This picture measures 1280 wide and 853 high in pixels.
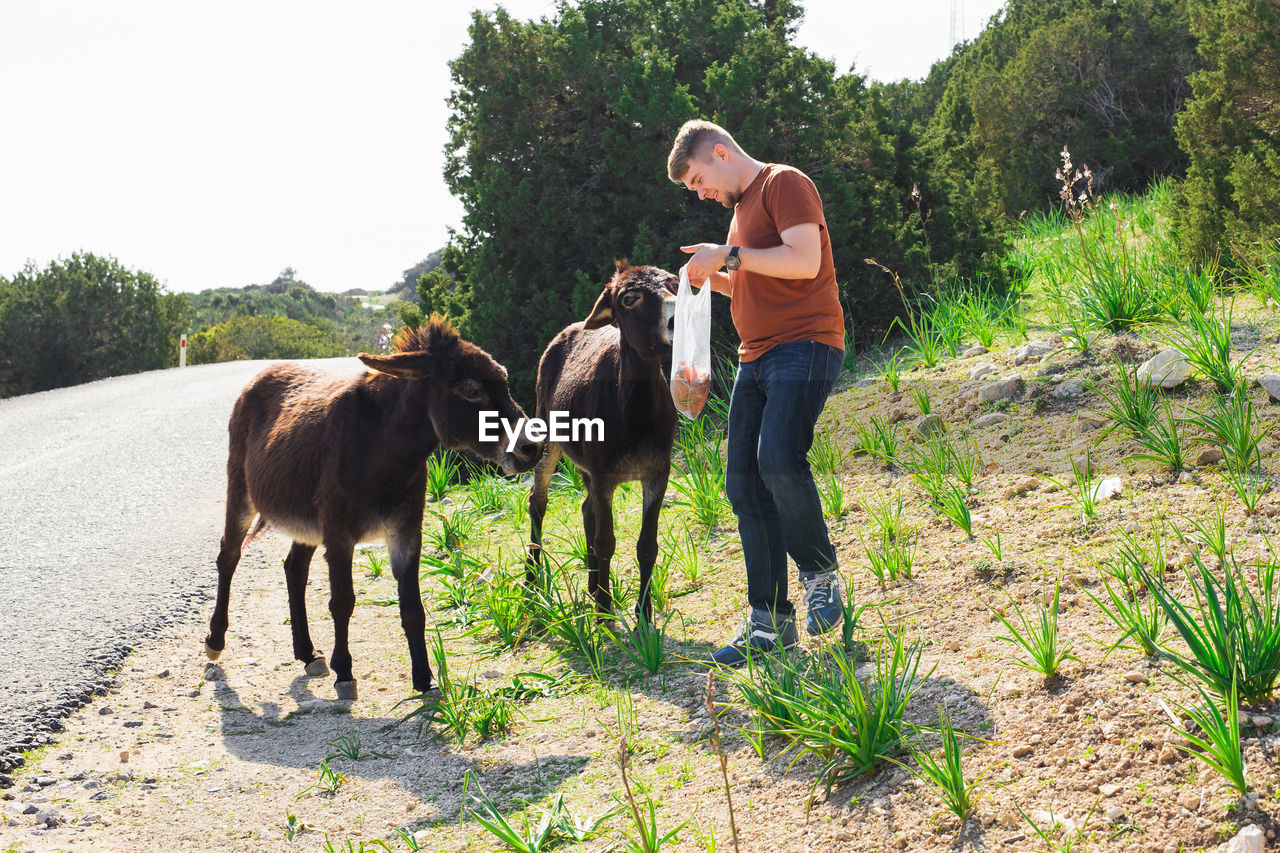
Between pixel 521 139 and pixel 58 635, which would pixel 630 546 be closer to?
pixel 58 635

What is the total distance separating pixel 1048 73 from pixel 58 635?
1952 cm

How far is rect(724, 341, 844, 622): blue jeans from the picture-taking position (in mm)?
3977

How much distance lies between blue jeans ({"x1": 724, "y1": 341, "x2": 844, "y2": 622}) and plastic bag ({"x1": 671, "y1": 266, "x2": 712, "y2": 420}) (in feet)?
0.82

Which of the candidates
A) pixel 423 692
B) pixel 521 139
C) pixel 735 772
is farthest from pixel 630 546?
pixel 521 139

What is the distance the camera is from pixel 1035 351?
274 inches

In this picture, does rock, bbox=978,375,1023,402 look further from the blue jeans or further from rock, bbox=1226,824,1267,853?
rock, bbox=1226,824,1267,853

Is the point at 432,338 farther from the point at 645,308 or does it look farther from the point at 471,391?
the point at 645,308

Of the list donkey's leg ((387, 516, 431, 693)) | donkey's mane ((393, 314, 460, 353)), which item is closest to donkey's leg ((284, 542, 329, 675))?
donkey's leg ((387, 516, 431, 693))

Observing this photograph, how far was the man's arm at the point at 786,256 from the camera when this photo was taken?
3.79 meters

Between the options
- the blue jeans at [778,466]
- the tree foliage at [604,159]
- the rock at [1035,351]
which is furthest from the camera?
the tree foliage at [604,159]

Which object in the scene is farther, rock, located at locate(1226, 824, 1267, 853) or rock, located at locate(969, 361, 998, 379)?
rock, located at locate(969, 361, 998, 379)

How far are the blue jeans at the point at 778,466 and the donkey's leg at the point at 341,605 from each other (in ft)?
6.41

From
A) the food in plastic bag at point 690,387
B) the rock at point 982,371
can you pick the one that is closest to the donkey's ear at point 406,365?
the food in plastic bag at point 690,387

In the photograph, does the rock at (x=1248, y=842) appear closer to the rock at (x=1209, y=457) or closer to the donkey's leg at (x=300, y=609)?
the rock at (x=1209, y=457)
